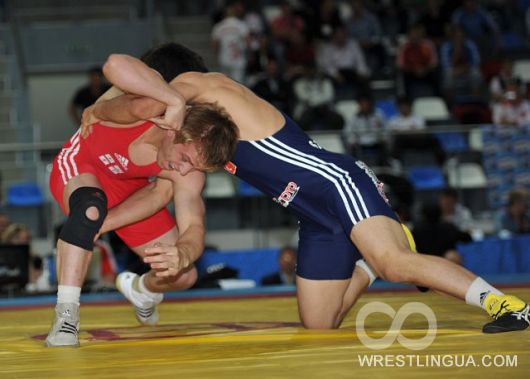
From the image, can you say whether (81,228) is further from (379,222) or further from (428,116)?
(428,116)

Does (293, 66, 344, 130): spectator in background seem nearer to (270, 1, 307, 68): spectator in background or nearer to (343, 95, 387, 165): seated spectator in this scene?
(270, 1, 307, 68): spectator in background

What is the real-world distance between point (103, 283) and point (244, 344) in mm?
4211

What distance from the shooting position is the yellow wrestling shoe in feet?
13.0

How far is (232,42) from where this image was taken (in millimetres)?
11773

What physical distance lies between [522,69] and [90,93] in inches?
184

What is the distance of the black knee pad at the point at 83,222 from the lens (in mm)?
4312

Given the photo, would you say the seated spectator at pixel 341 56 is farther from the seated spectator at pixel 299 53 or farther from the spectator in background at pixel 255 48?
the spectator in background at pixel 255 48

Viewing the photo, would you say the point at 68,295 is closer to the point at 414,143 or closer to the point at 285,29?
the point at 414,143

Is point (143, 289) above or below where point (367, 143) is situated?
above

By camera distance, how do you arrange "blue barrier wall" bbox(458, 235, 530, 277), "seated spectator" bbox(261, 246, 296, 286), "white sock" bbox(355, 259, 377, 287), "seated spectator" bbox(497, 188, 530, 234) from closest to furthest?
1. "white sock" bbox(355, 259, 377, 287)
2. "seated spectator" bbox(261, 246, 296, 286)
3. "blue barrier wall" bbox(458, 235, 530, 277)
4. "seated spectator" bbox(497, 188, 530, 234)

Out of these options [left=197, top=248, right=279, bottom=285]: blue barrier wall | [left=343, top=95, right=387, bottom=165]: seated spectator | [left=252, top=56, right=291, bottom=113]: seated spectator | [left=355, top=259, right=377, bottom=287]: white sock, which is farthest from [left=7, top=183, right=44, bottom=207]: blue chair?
[left=355, top=259, right=377, bottom=287]: white sock

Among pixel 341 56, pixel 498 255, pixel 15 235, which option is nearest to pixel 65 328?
pixel 15 235

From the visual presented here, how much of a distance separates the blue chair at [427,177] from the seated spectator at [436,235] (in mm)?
1108

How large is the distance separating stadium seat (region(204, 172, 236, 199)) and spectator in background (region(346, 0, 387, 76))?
3244 mm
